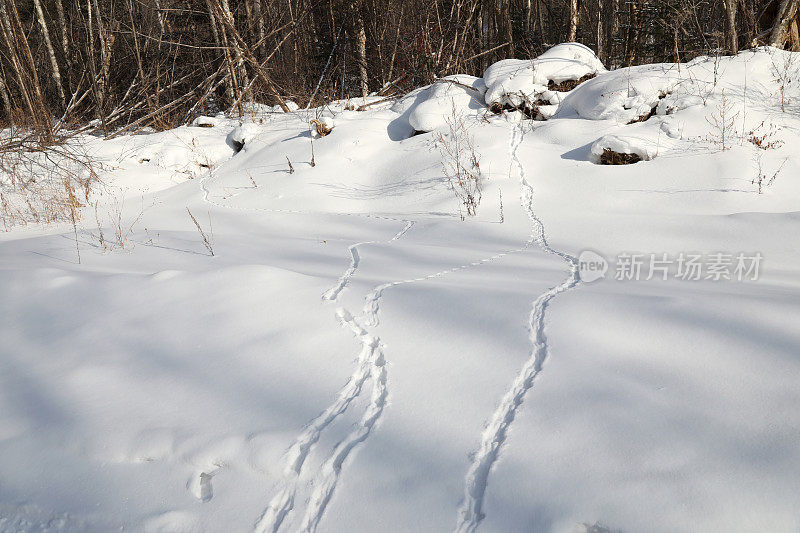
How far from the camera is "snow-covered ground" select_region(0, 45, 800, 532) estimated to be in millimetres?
1282

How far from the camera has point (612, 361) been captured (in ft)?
5.75

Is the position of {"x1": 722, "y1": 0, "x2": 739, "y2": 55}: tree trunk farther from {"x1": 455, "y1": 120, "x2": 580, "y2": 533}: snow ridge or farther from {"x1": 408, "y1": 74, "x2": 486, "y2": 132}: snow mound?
{"x1": 455, "y1": 120, "x2": 580, "y2": 533}: snow ridge

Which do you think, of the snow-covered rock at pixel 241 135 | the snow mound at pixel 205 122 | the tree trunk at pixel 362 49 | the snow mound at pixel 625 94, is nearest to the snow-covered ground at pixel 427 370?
the snow mound at pixel 625 94

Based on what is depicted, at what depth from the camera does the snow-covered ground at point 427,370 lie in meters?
1.28

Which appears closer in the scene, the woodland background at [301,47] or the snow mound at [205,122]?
the woodland background at [301,47]

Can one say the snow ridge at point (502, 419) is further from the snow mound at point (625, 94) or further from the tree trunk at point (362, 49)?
the tree trunk at point (362, 49)

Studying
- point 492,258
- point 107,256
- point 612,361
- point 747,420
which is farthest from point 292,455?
point 107,256

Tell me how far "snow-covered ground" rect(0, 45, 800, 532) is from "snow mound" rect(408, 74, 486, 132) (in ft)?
7.42

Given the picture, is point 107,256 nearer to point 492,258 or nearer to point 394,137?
point 492,258

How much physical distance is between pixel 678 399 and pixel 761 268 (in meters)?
1.91

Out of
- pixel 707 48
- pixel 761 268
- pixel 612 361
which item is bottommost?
pixel 761 268

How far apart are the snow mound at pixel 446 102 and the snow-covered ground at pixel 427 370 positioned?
7.42 ft

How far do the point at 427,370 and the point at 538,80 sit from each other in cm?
568

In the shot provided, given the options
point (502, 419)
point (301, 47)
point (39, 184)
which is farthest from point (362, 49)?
point (502, 419)
